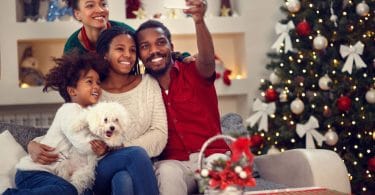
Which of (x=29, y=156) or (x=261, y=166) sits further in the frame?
(x=261, y=166)

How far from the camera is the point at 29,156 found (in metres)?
3.07

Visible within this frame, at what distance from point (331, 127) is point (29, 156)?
8.35ft

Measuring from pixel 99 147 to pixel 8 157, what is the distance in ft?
1.71

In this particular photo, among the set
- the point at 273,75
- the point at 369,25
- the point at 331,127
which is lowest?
the point at 331,127

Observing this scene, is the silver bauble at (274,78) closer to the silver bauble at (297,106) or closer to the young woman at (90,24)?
the silver bauble at (297,106)

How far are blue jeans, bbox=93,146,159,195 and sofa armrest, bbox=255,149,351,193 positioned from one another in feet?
2.35

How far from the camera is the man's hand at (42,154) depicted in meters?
2.95

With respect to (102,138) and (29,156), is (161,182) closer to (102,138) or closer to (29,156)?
(102,138)

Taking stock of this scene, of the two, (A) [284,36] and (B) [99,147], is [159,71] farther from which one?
(A) [284,36]

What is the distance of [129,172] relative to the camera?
2852 mm

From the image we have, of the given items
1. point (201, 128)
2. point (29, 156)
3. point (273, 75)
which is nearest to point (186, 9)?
point (201, 128)

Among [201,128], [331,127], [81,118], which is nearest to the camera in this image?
[81,118]

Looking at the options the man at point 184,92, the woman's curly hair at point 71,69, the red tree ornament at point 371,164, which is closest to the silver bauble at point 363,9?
the red tree ornament at point 371,164

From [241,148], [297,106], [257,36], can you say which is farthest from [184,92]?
[257,36]
